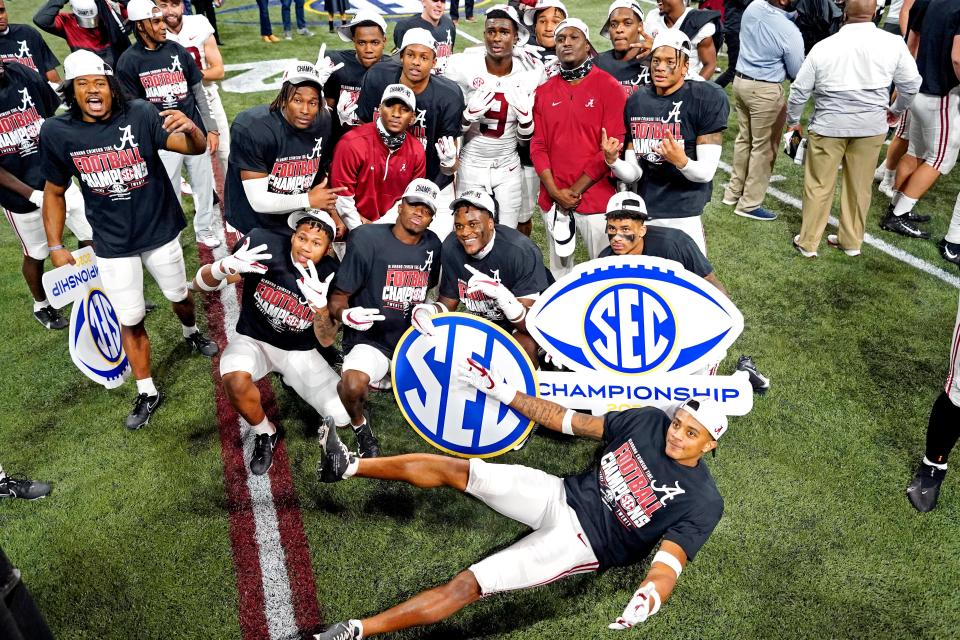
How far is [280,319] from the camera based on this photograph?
4.87m

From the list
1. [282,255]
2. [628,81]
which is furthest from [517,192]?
[282,255]

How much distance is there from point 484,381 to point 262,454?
1.68 metres

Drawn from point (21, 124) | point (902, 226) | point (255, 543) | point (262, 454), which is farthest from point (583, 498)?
point (902, 226)

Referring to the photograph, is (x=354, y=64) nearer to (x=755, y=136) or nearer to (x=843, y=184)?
(x=755, y=136)

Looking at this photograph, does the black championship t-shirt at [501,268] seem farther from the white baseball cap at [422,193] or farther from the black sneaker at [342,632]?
the black sneaker at [342,632]

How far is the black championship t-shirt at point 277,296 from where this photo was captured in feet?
15.8

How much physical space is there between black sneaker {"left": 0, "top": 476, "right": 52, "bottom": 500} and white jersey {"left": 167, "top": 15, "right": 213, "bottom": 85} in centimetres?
462

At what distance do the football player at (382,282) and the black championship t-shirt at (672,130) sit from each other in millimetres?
1628

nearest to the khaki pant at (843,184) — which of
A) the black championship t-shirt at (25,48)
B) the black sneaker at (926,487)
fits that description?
the black sneaker at (926,487)

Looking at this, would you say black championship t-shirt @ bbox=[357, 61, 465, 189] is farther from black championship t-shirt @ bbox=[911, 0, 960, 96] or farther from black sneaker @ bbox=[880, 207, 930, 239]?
black sneaker @ bbox=[880, 207, 930, 239]

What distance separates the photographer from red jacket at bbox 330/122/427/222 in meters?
5.28

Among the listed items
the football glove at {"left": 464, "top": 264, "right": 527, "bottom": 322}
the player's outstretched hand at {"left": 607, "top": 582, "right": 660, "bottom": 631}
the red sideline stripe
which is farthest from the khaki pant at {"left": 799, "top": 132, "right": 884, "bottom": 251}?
the red sideline stripe

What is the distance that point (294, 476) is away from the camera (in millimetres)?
4910

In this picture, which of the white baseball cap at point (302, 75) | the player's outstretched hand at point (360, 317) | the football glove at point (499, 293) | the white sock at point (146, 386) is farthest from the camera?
the white sock at point (146, 386)
